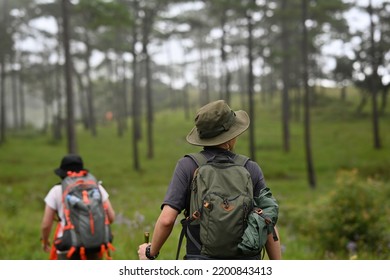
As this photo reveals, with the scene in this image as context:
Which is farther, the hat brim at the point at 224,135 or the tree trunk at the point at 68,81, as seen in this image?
the tree trunk at the point at 68,81

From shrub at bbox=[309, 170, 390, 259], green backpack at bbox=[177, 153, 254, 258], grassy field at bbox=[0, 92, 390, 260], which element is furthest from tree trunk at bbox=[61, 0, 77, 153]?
green backpack at bbox=[177, 153, 254, 258]

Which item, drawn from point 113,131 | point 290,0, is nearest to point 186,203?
point 290,0

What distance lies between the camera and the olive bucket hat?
120 inches

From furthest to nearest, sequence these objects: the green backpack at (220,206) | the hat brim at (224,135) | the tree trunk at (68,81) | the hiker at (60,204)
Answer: the tree trunk at (68,81) → the hiker at (60,204) → the hat brim at (224,135) → the green backpack at (220,206)

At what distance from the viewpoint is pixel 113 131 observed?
40688mm

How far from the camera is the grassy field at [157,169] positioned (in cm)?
957

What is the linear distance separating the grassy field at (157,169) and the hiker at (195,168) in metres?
3.85

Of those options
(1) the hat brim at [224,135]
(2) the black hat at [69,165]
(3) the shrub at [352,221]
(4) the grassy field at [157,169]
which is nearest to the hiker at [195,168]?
(1) the hat brim at [224,135]

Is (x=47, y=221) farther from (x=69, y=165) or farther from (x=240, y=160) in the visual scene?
(x=240, y=160)

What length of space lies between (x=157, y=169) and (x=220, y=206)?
21.9 meters

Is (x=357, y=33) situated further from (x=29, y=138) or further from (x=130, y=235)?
(x=130, y=235)

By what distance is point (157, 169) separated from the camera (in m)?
24.6

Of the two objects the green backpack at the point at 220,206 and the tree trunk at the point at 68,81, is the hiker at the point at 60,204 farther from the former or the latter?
the tree trunk at the point at 68,81

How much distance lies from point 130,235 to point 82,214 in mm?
4039
